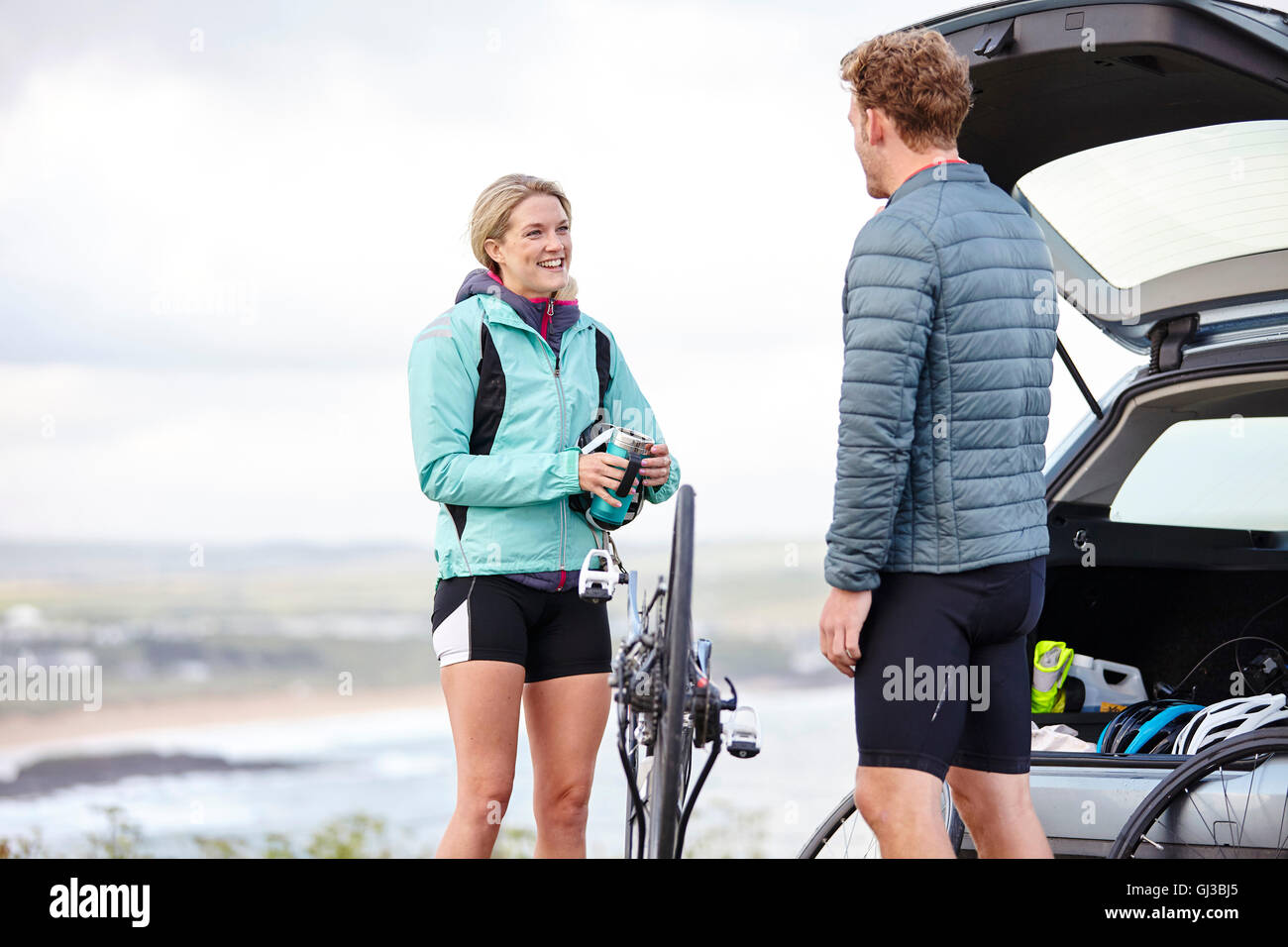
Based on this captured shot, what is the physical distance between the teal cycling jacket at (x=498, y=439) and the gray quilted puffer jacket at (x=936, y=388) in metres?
0.65

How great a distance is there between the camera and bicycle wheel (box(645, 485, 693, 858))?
7.80ft

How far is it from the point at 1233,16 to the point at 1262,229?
2.73 ft

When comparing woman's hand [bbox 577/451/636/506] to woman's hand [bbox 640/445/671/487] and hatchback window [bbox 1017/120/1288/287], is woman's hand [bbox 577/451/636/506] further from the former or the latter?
hatchback window [bbox 1017/120/1288/287]

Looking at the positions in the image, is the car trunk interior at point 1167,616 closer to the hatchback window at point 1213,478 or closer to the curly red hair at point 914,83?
the hatchback window at point 1213,478

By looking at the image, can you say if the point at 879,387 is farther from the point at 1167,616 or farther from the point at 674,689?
the point at 1167,616

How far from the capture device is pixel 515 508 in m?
2.79

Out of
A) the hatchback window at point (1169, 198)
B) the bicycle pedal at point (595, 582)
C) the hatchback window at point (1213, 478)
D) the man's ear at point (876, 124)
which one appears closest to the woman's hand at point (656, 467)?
the bicycle pedal at point (595, 582)

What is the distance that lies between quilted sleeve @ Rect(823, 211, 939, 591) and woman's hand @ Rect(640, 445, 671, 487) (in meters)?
0.52

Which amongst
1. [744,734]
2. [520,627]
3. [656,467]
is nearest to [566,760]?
[520,627]

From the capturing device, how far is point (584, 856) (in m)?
2.80

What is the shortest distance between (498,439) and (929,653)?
1.00m

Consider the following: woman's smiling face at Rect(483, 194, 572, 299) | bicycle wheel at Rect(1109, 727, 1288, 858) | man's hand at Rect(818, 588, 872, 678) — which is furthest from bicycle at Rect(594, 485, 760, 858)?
bicycle wheel at Rect(1109, 727, 1288, 858)
